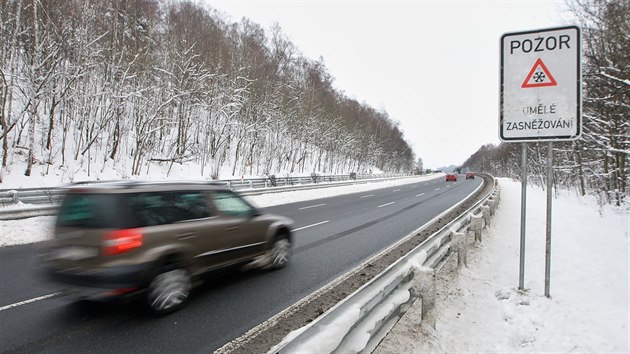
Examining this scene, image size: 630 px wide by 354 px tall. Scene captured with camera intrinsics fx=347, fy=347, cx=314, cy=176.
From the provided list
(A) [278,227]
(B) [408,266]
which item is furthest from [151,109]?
(B) [408,266]

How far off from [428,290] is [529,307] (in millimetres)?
1908

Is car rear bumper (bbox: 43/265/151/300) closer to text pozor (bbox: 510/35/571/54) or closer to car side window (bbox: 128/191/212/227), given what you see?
car side window (bbox: 128/191/212/227)

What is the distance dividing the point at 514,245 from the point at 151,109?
97.3ft

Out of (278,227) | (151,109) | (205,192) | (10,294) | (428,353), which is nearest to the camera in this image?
(428,353)

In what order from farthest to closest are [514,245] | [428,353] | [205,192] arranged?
[514,245], [205,192], [428,353]

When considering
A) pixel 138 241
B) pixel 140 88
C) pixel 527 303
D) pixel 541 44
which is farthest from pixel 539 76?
pixel 140 88

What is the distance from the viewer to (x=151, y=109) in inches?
1182

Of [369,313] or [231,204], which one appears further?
[231,204]

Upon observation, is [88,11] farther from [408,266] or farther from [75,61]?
[408,266]

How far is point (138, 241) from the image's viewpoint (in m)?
4.03

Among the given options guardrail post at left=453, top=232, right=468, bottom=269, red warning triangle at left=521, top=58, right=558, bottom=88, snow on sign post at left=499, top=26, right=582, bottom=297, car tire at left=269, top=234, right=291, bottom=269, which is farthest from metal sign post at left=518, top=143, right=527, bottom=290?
car tire at left=269, top=234, right=291, bottom=269

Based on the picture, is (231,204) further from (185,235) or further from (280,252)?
(280,252)

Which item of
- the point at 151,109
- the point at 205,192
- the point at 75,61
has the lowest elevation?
the point at 205,192

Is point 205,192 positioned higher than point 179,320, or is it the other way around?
point 205,192
